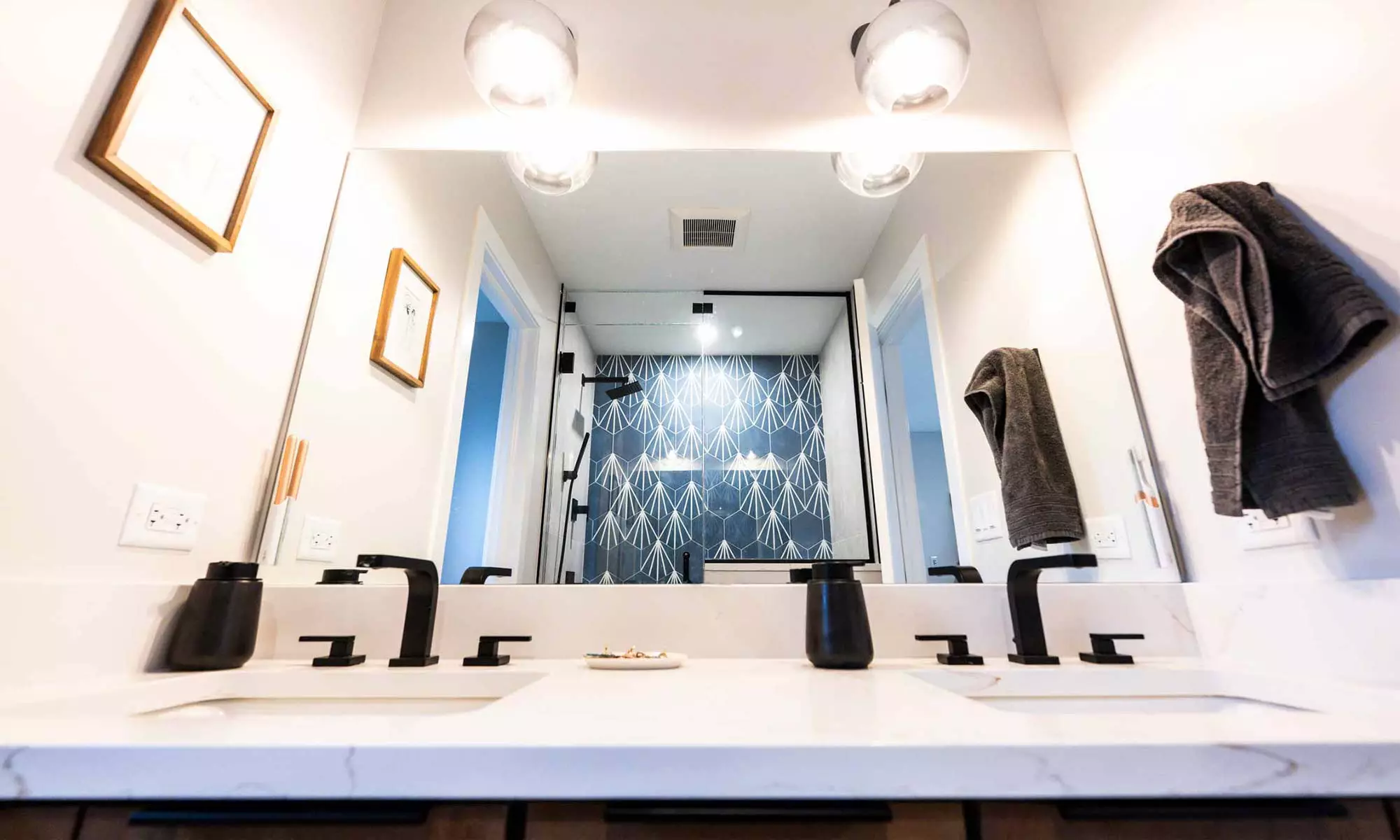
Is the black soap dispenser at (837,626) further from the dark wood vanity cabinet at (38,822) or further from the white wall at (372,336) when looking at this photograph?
the dark wood vanity cabinet at (38,822)

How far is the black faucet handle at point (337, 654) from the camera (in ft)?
3.04

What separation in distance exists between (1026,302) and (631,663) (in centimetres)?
119

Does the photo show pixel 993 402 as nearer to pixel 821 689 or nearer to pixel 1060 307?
pixel 1060 307

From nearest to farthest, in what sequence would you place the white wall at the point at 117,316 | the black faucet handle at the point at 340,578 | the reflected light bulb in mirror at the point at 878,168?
1. the white wall at the point at 117,316
2. the black faucet handle at the point at 340,578
3. the reflected light bulb in mirror at the point at 878,168

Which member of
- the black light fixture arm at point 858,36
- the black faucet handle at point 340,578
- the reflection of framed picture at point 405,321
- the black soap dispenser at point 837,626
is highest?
the black light fixture arm at point 858,36

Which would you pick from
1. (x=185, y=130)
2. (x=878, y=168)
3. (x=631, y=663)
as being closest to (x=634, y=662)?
(x=631, y=663)

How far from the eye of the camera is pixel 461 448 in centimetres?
126

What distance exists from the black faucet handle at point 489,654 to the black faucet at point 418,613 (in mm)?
72

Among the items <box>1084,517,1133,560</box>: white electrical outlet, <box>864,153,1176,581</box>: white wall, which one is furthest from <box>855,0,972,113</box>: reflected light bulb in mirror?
<box>1084,517,1133,560</box>: white electrical outlet

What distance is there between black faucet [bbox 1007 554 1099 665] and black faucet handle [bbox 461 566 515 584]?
37.6 inches

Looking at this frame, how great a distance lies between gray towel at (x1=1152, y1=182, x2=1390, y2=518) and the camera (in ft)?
2.42

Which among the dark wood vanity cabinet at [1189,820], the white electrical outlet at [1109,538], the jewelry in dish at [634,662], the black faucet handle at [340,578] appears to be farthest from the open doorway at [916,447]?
the black faucet handle at [340,578]

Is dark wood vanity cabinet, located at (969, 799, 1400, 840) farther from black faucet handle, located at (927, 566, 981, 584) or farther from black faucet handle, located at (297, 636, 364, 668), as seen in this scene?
black faucet handle, located at (297, 636, 364, 668)

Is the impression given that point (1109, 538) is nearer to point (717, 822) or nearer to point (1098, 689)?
point (1098, 689)
